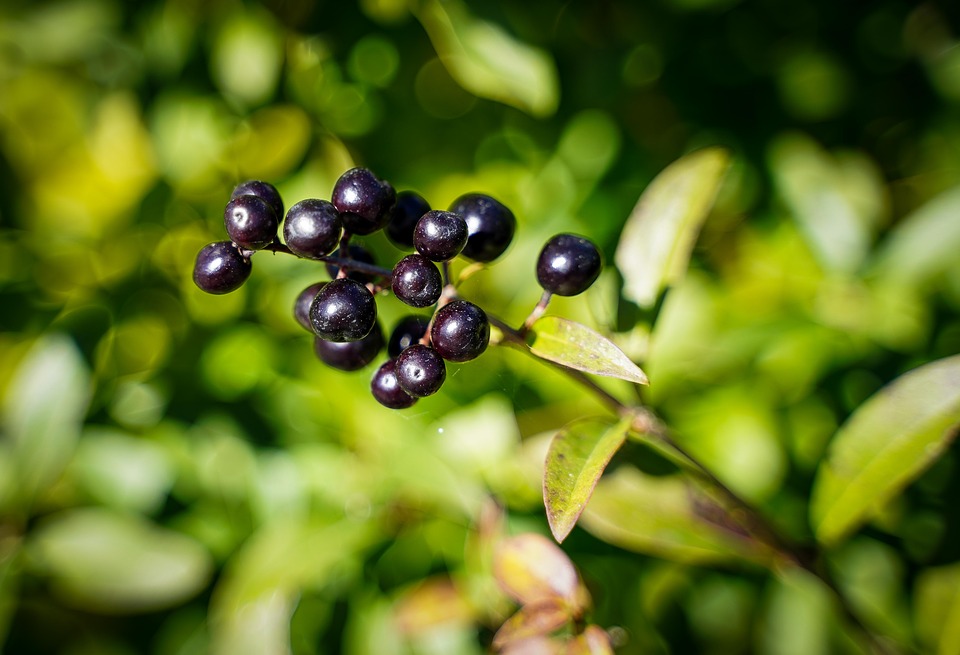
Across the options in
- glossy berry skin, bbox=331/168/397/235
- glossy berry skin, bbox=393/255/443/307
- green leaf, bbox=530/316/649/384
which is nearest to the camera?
green leaf, bbox=530/316/649/384

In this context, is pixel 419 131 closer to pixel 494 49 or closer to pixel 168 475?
pixel 494 49

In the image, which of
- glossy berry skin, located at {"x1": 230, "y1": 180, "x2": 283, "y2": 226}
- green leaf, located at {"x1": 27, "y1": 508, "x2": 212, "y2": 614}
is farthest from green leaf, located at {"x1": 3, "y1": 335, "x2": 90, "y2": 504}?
glossy berry skin, located at {"x1": 230, "y1": 180, "x2": 283, "y2": 226}

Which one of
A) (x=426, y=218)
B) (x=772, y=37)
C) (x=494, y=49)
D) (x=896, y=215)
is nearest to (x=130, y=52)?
(x=494, y=49)

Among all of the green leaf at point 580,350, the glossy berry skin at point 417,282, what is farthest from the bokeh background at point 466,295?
the glossy berry skin at point 417,282

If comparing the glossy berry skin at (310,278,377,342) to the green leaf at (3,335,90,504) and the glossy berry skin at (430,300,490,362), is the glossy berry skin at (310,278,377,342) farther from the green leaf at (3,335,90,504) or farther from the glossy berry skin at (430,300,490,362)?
the green leaf at (3,335,90,504)

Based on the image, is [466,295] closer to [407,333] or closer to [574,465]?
[407,333]
